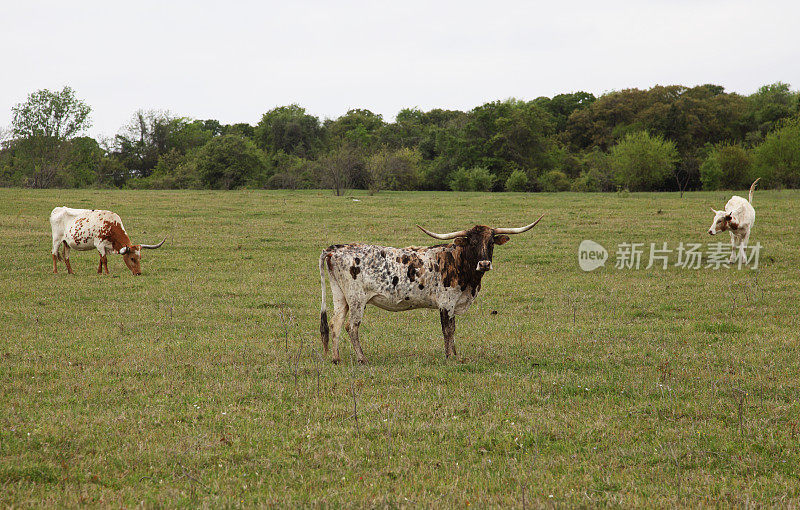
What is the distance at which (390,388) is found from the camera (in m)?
8.49

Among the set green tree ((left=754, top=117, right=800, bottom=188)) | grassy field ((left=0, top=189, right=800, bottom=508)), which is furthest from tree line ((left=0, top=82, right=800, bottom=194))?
grassy field ((left=0, top=189, right=800, bottom=508))

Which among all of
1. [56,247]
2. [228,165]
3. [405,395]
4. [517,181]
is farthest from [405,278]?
[228,165]

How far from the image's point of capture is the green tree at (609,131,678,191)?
56406 mm

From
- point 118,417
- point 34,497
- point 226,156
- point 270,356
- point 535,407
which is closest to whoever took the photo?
point 34,497

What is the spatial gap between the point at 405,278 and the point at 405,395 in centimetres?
246

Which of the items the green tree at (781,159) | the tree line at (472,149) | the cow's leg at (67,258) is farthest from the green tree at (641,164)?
the cow's leg at (67,258)

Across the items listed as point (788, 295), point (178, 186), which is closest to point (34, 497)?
point (788, 295)

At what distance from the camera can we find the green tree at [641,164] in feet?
185

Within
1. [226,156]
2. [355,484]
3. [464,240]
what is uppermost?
[226,156]

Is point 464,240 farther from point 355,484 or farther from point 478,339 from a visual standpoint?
point 355,484

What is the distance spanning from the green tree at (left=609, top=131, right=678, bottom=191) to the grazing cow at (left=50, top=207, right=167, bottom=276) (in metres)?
46.9

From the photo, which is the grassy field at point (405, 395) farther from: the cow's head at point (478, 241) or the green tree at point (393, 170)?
the green tree at point (393, 170)

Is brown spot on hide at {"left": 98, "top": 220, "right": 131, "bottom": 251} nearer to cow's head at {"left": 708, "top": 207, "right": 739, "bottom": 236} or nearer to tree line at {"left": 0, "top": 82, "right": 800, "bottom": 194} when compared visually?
cow's head at {"left": 708, "top": 207, "right": 739, "bottom": 236}

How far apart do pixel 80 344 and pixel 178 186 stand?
57818 millimetres
